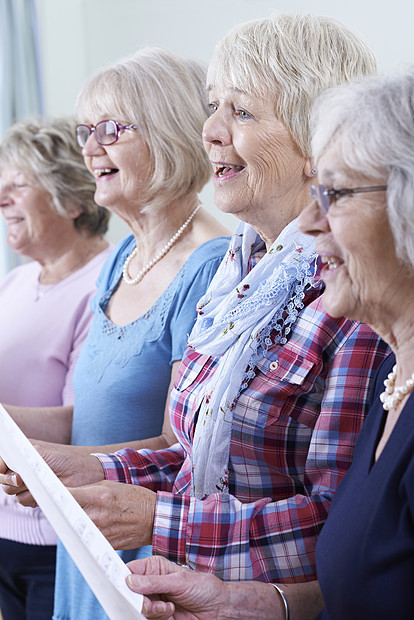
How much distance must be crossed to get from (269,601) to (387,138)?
0.64m

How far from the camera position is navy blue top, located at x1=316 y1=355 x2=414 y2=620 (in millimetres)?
806

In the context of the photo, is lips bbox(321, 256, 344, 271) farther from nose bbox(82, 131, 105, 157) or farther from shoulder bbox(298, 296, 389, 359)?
nose bbox(82, 131, 105, 157)

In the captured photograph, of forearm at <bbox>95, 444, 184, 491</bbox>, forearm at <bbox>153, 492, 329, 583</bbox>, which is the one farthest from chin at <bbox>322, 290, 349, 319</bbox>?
forearm at <bbox>95, 444, 184, 491</bbox>

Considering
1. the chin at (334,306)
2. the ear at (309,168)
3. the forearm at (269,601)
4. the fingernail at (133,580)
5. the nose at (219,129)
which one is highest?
the nose at (219,129)

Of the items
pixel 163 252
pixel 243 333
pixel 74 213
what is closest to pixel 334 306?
pixel 243 333

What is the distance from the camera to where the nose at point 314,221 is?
902 mm

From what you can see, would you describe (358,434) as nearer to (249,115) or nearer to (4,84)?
(249,115)

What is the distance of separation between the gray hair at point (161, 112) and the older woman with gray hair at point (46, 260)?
574mm

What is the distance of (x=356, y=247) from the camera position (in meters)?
0.85

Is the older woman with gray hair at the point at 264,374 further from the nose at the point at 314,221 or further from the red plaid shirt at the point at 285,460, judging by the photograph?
the nose at the point at 314,221

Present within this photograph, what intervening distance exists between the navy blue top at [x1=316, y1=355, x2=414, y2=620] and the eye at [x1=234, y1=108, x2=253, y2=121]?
59cm

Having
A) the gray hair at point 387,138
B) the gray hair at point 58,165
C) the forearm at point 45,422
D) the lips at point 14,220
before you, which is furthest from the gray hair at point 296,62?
the lips at point 14,220

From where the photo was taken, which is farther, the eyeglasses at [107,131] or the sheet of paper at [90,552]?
the eyeglasses at [107,131]

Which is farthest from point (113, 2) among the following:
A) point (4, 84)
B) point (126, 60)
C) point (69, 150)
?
point (126, 60)
